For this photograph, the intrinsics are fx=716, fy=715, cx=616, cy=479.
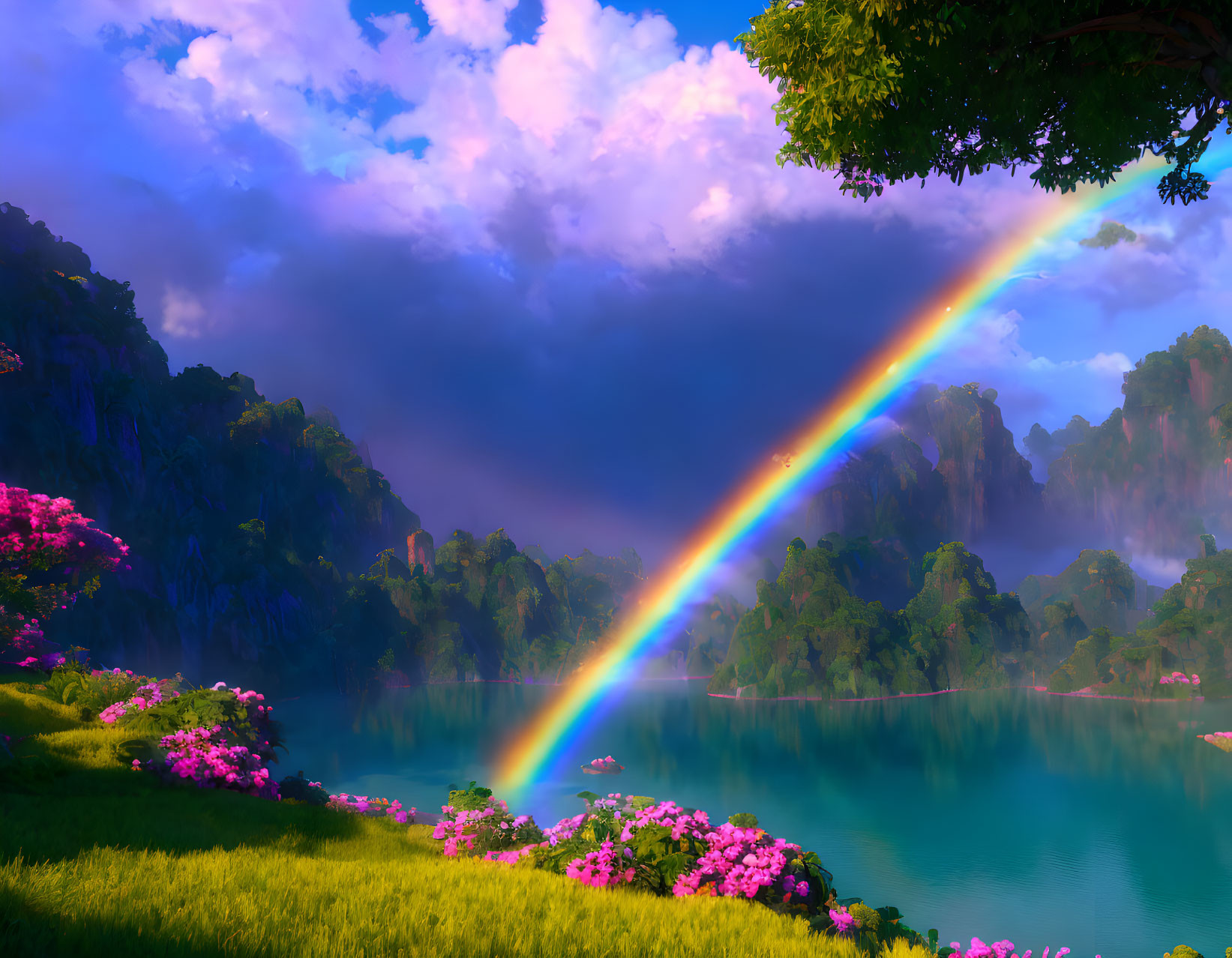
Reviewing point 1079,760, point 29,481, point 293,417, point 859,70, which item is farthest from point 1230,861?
point 293,417

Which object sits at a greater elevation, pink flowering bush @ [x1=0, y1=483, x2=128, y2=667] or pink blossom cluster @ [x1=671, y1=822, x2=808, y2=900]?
pink flowering bush @ [x1=0, y1=483, x2=128, y2=667]

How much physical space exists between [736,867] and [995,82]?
32.1 feet

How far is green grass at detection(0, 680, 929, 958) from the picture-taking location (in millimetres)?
4863

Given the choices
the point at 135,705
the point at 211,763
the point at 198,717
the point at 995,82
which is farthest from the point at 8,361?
the point at 995,82

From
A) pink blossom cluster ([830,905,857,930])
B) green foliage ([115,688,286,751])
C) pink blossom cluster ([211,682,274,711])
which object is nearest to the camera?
pink blossom cluster ([830,905,857,930])

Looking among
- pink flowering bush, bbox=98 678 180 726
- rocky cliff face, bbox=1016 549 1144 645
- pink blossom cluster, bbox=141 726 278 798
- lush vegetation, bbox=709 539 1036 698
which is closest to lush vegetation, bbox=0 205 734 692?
pink flowering bush, bbox=98 678 180 726

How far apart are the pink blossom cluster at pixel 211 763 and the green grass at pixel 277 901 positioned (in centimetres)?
207

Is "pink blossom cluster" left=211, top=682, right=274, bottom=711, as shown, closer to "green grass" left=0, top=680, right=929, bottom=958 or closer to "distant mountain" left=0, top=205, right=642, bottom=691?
"green grass" left=0, top=680, right=929, bottom=958

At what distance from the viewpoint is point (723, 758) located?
5403 centimetres

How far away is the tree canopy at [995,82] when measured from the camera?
727 cm

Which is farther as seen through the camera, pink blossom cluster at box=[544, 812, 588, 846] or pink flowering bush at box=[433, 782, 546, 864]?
pink flowering bush at box=[433, 782, 546, 864]

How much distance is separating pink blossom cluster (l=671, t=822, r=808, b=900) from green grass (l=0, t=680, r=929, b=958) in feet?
1.64

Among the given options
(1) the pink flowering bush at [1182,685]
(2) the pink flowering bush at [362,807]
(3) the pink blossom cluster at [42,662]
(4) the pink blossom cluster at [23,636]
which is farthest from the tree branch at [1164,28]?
(1) the pink flowering bush at [1182,685]

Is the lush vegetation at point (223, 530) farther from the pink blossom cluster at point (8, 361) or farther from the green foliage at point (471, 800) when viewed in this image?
the green foliage at point (471, 800)
